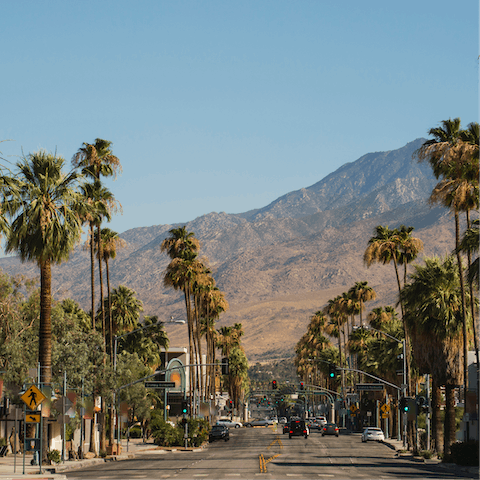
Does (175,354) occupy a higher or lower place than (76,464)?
higher

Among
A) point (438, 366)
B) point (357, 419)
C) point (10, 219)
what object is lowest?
point (357, 419)

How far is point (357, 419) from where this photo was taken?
122062 millimetres

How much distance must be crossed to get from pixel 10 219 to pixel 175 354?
82996mm

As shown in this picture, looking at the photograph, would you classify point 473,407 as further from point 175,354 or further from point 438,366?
point 175,354

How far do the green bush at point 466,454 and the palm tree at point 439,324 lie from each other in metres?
3.71

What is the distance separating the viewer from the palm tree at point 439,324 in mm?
45406

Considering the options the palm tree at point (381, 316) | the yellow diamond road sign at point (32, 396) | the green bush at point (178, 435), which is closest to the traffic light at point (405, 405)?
the green bush at point (178, 435)

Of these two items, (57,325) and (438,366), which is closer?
(438,366)

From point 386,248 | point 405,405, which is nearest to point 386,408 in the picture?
point 405,405

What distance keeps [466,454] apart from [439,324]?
29.0ft

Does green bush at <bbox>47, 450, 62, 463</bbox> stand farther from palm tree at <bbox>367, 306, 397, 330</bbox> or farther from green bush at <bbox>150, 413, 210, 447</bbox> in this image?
palm tree at <bbox>367, 306, 397, 330</bbox>

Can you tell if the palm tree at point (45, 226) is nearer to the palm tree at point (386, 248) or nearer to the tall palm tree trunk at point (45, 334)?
the tall palm tree trunk at point (45, 334)

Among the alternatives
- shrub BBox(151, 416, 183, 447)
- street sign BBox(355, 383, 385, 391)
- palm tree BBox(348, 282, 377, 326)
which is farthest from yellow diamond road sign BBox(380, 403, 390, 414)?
palm tree BBox(348, 282, 377, 326)

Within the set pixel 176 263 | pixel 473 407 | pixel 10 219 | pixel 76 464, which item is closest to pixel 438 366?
pixel 473 407
